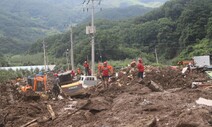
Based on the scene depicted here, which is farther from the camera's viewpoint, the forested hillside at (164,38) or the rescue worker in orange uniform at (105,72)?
the forested hillside at (164,38)

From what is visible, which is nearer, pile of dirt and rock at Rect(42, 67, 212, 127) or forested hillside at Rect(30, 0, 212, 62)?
pile of dirt and rock at Rect(42, 67, 212, 127)

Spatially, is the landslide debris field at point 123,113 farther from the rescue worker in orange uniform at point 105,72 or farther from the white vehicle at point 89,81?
the white vehicle at point 89,81

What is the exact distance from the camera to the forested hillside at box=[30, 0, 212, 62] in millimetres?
80625

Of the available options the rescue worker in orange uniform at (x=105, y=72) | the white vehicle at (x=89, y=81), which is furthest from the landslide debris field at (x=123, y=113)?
the white vehicle at (x=89, y=81)

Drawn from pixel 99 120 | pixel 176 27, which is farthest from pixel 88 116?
pixel 176 27

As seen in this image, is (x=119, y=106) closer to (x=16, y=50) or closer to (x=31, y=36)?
(x=16, y=50)

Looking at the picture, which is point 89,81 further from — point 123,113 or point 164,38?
point 164,38

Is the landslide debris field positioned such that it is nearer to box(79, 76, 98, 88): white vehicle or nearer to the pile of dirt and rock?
the pile of dirt and rock

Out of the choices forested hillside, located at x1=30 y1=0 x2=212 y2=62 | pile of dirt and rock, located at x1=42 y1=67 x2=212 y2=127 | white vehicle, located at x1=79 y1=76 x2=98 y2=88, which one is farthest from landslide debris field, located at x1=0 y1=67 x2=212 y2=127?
forested hillside, located at x1=30 y1=0 x2=212 y2=62

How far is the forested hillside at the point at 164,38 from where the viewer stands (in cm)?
8062

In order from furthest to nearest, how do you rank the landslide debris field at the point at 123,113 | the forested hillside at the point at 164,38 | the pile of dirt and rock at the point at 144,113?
the forested hillside at the point at 164,38, the landslide debris field at the point at 123,113, the pile of dirt and rock at the point at 144,113

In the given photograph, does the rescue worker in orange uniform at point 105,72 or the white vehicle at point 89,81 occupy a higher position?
the rescue worker in orange uniform at point 105,72

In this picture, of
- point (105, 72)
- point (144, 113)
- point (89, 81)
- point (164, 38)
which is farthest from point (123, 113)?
point (164, 38)

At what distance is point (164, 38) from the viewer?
8938 centimetres
